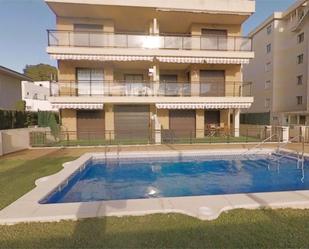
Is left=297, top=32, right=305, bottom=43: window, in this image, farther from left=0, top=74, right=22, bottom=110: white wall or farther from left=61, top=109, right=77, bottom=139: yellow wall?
left=0, top=74, right=22, bottom=110: white wall

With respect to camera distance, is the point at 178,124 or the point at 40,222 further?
the point at 178,124

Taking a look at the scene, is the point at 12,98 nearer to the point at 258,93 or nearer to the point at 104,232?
the point at 104,232

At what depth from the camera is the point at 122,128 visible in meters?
24.1

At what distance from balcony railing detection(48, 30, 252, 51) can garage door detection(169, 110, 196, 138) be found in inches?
243

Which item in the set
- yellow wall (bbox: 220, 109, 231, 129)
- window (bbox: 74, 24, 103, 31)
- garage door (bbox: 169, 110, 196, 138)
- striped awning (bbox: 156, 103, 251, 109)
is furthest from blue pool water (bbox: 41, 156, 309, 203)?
window (bbox: 74, 24, 103, 31)

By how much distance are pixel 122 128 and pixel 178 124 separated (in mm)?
5572

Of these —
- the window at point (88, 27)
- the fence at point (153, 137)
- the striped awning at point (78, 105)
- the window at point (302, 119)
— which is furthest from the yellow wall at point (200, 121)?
the window at point (302, 119)

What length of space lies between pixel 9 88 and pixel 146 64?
51.9 feet

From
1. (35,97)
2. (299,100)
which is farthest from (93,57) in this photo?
(35,97)

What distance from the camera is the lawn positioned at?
456 cm

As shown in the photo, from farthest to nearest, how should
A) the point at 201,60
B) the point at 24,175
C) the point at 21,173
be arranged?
the point at 201,60 → the point at 21,173 → the point at 24,175

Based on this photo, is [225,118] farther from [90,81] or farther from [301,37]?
[301,37]

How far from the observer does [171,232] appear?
16.4 feet

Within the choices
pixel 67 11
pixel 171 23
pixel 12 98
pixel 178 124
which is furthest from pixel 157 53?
pixel 12 98
